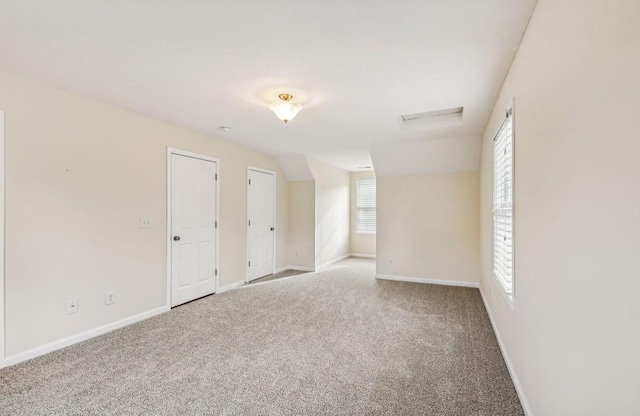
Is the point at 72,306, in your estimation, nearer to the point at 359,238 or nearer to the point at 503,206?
the point at 503,206

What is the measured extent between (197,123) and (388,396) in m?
3.42

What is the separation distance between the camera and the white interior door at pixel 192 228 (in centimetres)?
373

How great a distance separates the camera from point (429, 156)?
4652 mm

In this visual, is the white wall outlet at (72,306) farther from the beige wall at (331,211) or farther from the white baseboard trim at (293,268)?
the beige wall at (331,211)

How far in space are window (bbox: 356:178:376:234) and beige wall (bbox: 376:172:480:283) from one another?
217cm

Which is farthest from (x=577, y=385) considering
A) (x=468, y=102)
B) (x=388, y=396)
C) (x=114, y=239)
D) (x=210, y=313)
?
(x=114, y=239)

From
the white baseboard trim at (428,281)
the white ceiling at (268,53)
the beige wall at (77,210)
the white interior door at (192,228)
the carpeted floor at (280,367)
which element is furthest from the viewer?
the white baseboard trim at (428,281)

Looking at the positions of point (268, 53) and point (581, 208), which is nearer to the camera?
point (581, 208)

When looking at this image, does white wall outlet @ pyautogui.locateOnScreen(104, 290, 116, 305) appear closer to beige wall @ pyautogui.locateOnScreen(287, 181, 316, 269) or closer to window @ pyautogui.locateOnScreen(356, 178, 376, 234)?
beige wall @ pyautogui.locateOnScreen(287, 181, 316, 269)

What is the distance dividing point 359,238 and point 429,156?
3.48m

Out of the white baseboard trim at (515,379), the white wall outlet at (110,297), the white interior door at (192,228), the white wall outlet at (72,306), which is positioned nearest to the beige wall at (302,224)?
the white interior door at (192,228)

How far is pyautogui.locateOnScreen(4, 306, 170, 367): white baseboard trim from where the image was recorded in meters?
2.37

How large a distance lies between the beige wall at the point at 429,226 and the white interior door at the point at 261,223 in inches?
78.7

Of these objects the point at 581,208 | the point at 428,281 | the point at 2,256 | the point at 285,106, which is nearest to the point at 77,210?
the point at 2,256
